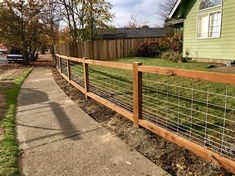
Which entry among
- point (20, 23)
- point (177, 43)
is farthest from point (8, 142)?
point (20, 23)

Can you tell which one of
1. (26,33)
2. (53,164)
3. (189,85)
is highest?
(26,33)

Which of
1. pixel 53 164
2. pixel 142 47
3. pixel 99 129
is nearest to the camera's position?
pixel 53 164

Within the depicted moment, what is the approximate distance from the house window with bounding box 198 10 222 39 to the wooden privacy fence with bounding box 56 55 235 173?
16.6 feet

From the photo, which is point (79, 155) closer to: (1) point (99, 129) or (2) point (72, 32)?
(1) point (99, 129)

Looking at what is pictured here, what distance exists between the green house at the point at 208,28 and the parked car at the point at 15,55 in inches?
629

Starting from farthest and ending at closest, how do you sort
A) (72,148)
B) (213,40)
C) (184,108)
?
(213,40), (184,108), (72,148)

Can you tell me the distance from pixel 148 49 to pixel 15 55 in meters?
13.3

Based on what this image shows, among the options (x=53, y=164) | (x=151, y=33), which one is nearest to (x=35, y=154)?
(x=53, y=164)

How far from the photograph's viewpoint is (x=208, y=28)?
38.8 feet

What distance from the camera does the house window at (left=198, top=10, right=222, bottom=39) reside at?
11.2 metres

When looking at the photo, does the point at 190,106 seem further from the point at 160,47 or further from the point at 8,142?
the point at 160,47

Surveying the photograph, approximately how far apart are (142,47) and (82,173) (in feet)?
58.8

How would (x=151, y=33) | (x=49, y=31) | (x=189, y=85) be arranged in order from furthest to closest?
(x=151, y=33), (x=49, y=31), (x=189, y=85)

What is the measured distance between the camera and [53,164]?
3.38 meters
